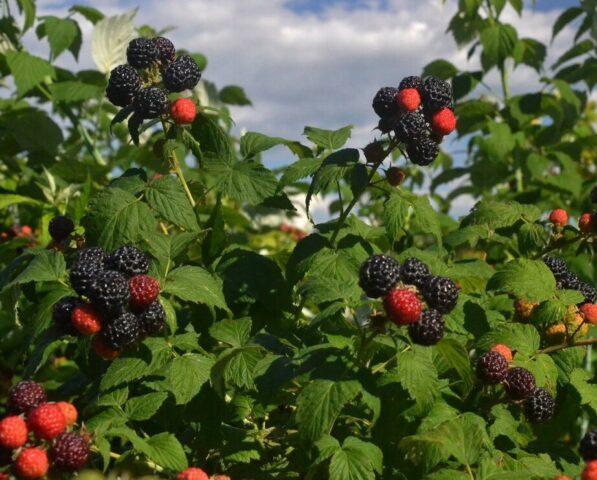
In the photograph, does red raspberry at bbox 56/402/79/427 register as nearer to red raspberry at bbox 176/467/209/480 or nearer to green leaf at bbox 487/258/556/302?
red raspberry at bbox 176/467/209/480

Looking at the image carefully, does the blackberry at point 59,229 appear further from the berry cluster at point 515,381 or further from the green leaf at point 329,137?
the berry cluster at point 515,381

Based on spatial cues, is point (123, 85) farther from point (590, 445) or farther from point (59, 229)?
point (590, 445)

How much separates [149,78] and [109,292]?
0.79 meters

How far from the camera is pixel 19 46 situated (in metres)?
4.15

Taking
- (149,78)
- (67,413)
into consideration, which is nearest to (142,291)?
(67,413)

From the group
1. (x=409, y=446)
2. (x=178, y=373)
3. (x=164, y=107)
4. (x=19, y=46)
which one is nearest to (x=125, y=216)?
(x=164, y=107)

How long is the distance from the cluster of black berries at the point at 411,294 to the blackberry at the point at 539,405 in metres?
0.43

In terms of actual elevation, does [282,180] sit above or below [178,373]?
above

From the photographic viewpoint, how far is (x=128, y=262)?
1.94 meters

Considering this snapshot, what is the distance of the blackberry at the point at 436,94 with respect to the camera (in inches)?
84.5

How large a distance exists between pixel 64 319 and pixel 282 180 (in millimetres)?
713

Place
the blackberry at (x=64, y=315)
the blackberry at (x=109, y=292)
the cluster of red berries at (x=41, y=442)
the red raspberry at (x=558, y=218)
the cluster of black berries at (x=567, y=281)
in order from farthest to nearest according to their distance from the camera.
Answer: the red raspberry at (x=558, y=218)
the cluster of black berries at (x=567, y=281)
the blackberry at (x=64, y=315)
the blackberry at (x=109, y=292)
the cluster of red berries at (x=41, y=442)

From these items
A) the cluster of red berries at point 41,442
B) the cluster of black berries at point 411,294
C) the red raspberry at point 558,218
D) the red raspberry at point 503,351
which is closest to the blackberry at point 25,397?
the cluster of red berries at point 41,442

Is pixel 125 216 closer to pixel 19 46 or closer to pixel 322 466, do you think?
pixel 322 466
